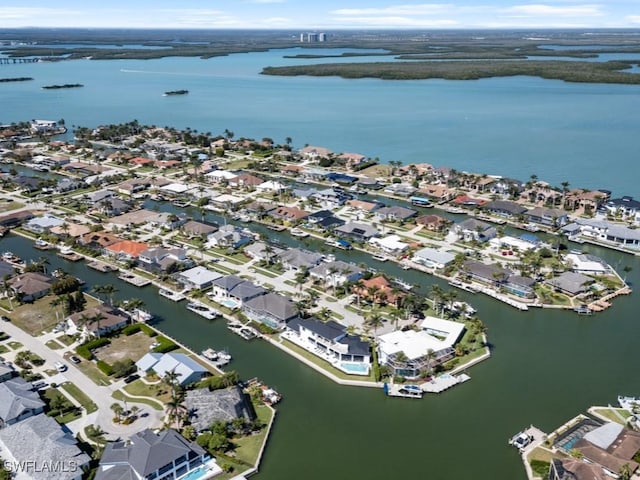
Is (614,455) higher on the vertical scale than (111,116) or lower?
lower

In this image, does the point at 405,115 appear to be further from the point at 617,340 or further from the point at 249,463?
the point at 249,463

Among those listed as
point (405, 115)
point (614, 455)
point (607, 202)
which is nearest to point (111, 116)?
point (405, 115)

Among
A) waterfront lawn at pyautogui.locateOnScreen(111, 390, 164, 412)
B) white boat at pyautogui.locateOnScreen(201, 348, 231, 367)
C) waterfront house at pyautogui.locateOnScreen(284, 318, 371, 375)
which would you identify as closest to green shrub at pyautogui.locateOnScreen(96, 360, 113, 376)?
waterfront lawn at pyautogui.locateOnScreen(111, 390, 164, 412)

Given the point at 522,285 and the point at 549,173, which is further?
the point at 549,173

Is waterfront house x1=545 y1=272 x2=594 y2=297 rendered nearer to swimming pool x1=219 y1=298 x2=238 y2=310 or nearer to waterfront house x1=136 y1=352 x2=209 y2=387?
swimming pool x1=219 y1=298 x2=238 y2=310

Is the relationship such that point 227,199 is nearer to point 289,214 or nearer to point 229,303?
point 289,214

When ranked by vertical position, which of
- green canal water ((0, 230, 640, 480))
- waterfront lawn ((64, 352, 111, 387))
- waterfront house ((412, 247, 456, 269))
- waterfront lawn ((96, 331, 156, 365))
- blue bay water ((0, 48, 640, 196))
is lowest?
green canal water ((0, 230, 640, 480))

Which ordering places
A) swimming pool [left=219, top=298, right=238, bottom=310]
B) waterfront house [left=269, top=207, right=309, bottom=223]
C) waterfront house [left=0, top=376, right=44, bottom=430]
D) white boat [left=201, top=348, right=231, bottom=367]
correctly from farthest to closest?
waterfront house [left=269, top=207, right=309, bottom=223] < swimming pool [left=219, top=298, right=238, bottom=310] < white boat [left=201, top=348, right=231, bottom=367] < waterfront house [left=0, top=376, right=44, bottom=430]
